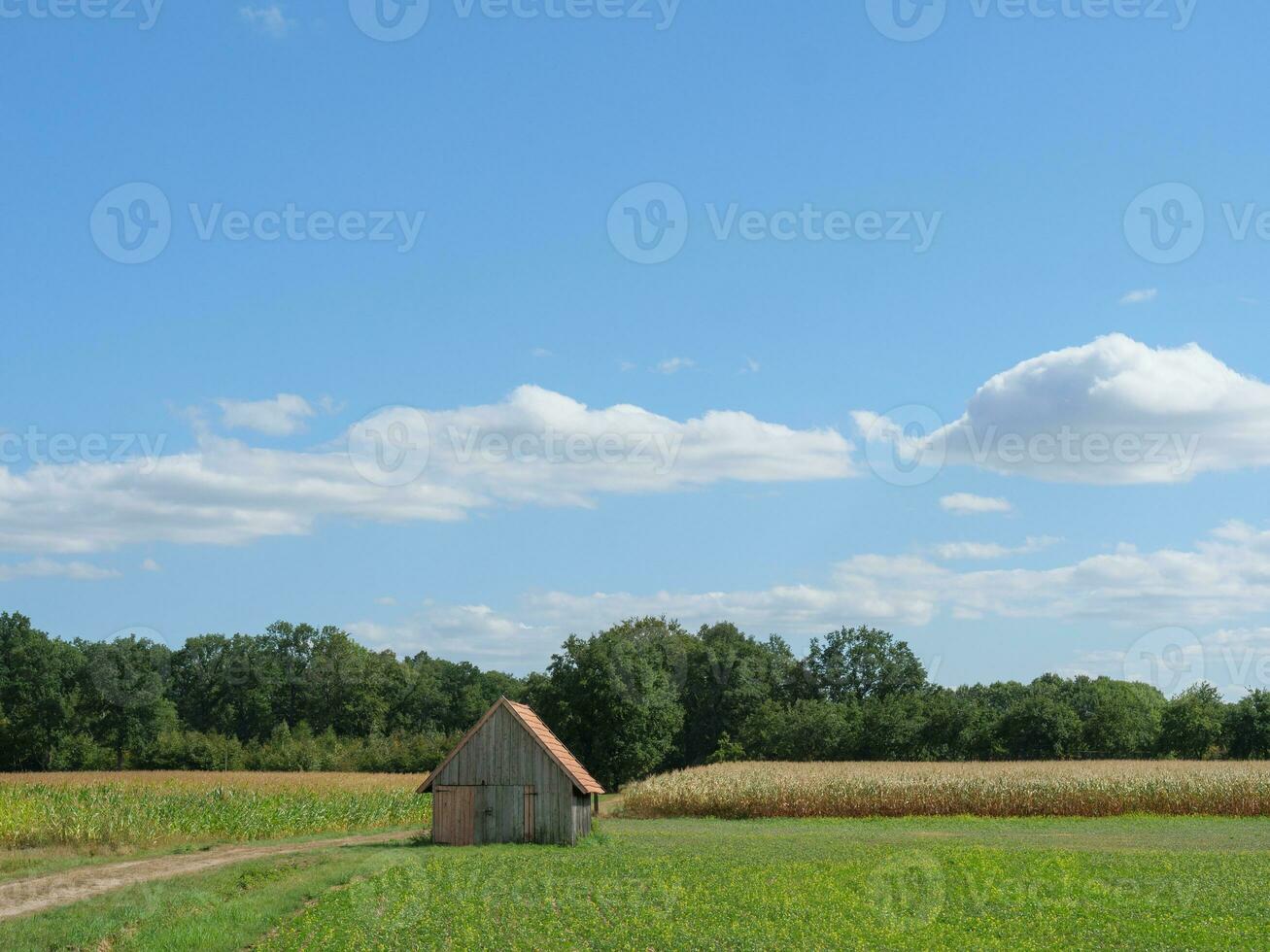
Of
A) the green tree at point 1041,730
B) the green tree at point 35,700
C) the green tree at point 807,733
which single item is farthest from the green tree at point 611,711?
the green tree at point 35,700

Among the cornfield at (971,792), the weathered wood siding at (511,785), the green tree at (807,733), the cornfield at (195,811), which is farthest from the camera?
the green tree at (807,733)

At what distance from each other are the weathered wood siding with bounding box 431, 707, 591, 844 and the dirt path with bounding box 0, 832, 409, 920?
4742mm

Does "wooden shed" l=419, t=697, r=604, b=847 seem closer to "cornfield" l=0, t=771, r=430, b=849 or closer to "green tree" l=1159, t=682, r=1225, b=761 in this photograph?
"cornfield" l=0, t=771, r=430, b=849

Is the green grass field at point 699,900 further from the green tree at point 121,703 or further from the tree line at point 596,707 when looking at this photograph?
the green tree at point 121,703

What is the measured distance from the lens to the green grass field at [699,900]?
2059cm

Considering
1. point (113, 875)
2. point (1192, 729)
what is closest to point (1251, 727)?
point (1192, 729)

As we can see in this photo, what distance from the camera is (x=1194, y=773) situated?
176ft

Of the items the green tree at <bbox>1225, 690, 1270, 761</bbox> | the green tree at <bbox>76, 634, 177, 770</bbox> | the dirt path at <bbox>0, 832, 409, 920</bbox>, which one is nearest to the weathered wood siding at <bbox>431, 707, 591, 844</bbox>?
the dirt path at <bbox>0, 832, 409, 920</bbox>

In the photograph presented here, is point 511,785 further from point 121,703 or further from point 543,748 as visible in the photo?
point 121,703

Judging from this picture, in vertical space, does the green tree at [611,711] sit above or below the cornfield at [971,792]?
above

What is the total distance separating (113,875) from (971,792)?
36916 millimetres

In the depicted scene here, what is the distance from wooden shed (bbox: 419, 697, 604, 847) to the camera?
3825 cm

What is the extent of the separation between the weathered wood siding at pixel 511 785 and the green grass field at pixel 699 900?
224cm

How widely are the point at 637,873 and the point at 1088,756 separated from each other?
181 feet
